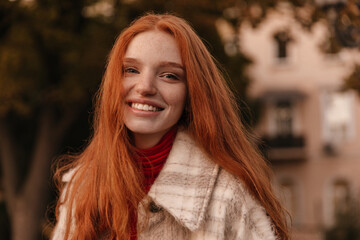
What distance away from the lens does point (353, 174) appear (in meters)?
27.7

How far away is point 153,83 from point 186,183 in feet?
1.43

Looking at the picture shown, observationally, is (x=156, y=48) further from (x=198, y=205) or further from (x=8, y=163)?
(x=8, y=163)

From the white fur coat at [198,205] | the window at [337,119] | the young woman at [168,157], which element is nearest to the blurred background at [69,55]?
the young woman at [168,157]

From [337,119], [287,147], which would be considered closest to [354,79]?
[287,147]

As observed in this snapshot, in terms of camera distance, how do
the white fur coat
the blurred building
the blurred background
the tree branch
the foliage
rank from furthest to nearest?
the blurred building < the tree branch < the blurred background < the foliage < the white fur coat

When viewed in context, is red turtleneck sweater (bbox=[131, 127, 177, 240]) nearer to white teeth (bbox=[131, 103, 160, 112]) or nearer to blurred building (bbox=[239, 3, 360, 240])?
white teeth (bbox=[131, 103, 160, 112])

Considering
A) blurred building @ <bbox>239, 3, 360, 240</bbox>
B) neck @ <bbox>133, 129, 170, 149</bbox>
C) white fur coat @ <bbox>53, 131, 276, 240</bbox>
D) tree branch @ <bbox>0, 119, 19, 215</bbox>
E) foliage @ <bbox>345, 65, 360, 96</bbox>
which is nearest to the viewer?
white fur coat @ <bbox>53, 131, 276, 240</bbox>

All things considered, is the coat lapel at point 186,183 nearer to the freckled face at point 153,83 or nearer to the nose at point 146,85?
the freckled face at point 153,83

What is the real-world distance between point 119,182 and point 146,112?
12.3 inches

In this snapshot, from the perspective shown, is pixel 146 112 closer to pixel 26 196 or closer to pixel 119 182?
pixel 119 182

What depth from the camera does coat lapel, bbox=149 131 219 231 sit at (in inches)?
100

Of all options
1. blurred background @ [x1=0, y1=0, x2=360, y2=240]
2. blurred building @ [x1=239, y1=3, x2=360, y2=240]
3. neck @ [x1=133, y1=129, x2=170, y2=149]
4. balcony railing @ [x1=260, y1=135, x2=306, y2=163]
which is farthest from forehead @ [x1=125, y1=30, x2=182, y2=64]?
balcony railing @ [x1=260, y1=135, x2=306, y2=163]

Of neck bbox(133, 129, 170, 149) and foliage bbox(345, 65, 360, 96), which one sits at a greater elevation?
neck bbox(133, 129, 170, 149)

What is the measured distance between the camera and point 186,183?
2.65 metres
